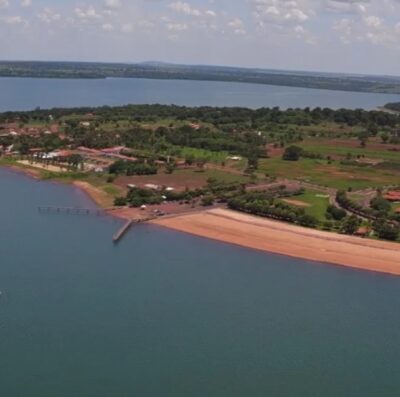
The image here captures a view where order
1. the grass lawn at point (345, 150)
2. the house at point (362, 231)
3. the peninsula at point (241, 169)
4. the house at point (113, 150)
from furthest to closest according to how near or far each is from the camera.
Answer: the grass lawn at point (345, 150) → the house at point (113, 150) → the peninsula at point (241, 169) → the house at point (362, 231)

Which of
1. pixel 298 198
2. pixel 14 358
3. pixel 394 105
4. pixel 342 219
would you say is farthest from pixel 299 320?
pixel 394 105

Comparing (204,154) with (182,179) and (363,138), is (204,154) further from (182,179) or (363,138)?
(363,138)

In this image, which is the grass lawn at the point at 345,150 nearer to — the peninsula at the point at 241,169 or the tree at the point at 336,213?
the peninsula at the point at 241,169

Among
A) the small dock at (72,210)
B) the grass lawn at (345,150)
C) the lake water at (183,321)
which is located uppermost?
the grass lawn at (345,150)

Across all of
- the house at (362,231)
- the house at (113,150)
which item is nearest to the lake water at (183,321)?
the house at (362,231)

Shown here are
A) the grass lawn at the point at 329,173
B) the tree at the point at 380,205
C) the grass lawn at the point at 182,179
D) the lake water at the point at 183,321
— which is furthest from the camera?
the grass lawn at the point at 329,173

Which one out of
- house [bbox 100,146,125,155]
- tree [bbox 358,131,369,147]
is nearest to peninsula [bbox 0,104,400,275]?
house [bbox 100,146,125,155]

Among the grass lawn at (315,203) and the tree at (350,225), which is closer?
the tree at (350,225)
